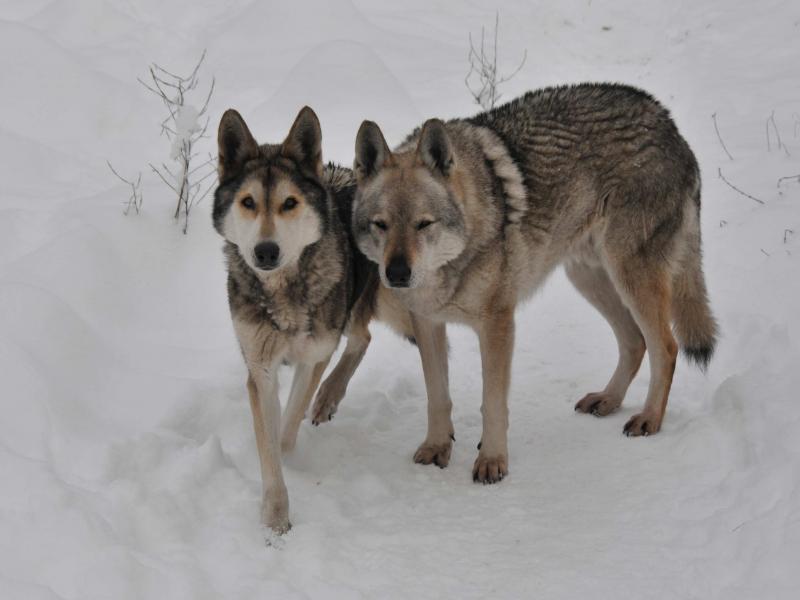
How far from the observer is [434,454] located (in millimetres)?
4836

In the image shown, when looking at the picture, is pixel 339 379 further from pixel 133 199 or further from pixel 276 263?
pixel 133 199

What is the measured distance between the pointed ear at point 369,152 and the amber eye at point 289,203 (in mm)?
672

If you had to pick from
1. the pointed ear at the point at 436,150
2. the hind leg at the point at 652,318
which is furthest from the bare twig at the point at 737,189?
the pointed ear at the point at 436,150

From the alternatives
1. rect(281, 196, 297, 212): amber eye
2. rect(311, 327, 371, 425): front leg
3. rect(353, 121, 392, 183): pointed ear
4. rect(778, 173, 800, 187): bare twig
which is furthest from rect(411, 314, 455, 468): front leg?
rect(778, 173, 800, 187): bare twig

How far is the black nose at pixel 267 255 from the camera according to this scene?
382 centimetres

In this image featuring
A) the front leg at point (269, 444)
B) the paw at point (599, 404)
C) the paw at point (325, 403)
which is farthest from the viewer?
the paw at point (599, 404)

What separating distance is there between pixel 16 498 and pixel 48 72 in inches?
219

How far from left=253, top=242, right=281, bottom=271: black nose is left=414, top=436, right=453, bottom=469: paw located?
1.57m

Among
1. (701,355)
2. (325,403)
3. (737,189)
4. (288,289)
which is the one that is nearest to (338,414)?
(325,403)

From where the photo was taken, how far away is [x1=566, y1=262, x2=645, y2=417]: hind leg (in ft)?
17.6

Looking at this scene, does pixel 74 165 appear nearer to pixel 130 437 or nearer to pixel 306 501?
pixel 130 437

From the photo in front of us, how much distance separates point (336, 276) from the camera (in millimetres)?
4375

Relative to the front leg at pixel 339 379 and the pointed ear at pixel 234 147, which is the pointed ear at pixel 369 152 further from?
the front leg at pixel 339 379

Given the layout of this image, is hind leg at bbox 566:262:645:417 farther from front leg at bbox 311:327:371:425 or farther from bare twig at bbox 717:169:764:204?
bare twig at bbox 717:169:764:204
